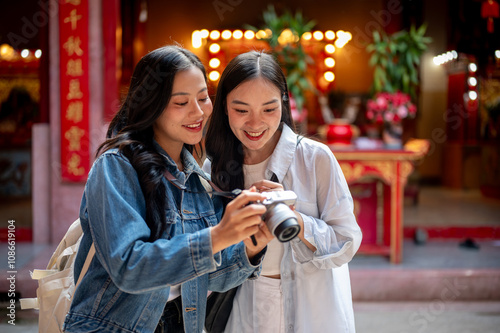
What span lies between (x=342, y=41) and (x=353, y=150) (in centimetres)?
488

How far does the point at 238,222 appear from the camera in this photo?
1.04m

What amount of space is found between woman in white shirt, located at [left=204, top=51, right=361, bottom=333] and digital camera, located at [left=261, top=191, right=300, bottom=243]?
33cm

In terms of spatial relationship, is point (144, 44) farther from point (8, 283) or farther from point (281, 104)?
point (281, 104)

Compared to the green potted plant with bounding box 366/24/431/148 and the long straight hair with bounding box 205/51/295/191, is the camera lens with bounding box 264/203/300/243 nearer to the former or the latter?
the long straight hair with bounding box 205/51/295/191

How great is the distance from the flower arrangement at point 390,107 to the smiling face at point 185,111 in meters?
3.25

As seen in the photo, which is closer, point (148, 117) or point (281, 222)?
point (281, 222)

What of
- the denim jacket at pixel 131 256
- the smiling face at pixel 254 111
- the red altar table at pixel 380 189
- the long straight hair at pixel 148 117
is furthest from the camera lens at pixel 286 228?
the red altar table at pixel 380 189

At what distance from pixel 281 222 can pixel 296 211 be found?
434mm

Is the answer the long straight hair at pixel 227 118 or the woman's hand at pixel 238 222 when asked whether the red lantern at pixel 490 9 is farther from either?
the woman's hand at pixel 238 222

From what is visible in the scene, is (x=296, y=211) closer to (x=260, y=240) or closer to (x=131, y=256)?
(x=260, y=240)

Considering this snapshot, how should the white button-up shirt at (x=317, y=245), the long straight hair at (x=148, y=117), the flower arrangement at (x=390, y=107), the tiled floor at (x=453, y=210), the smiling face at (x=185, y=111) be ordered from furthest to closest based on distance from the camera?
the tiled floor at (x=453, y=210), the flower arrangement at (x=390, y=107), the white button-up shirt at (x=317, y=245), the smiling face at (x=185, y=111), the long straight hair at (x=148, y=117)

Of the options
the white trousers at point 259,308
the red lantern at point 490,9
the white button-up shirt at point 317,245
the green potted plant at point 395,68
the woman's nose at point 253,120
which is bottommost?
the white trousers at point 259,308

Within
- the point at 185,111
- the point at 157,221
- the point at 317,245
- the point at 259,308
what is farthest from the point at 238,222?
the point at 259,308

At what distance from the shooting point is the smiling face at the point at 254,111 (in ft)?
5.08
